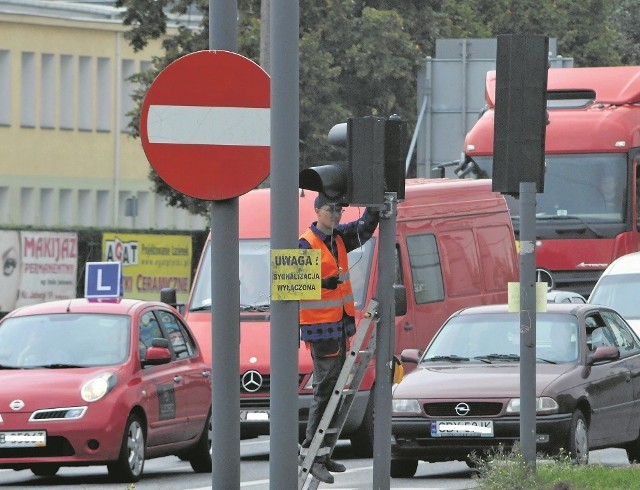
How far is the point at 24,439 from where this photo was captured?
17.0m

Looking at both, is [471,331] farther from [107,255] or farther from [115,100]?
[115,100]

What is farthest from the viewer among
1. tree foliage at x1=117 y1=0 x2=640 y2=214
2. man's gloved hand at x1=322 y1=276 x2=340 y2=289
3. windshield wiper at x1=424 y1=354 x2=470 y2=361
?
tree foliage at x1=117 y1=0 x2=640 y2=214

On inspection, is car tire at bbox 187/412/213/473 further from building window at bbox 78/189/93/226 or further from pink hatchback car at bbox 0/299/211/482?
building window at bbox 78/189/93/226

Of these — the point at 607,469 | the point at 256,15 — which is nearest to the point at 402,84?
the point at 256,15

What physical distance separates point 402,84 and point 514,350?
104ft

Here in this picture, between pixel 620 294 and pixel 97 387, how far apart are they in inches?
422

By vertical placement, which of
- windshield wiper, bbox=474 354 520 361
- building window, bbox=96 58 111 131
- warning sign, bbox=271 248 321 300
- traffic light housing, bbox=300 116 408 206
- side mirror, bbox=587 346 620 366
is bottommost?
windshield wiper, bbox=474 354 520 361

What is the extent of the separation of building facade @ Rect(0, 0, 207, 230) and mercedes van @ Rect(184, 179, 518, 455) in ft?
148

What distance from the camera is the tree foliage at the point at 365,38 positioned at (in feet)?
147

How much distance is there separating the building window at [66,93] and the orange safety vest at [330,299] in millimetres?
58942

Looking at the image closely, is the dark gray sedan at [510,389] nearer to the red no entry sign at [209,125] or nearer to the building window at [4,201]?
the red no entry sign at [209,125]

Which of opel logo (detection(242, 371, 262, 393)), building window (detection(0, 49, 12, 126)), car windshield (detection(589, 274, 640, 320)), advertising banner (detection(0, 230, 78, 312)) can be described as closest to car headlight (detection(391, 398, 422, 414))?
opel logo (detection(242, 371, 262, 393))

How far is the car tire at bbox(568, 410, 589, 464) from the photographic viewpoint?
57.5ft

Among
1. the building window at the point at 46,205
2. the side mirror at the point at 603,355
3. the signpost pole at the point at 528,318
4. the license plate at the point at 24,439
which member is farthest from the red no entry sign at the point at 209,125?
the building window at the point at 46,205
